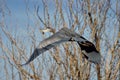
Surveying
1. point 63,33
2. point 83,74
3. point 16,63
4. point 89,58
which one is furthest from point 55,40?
point 16,63

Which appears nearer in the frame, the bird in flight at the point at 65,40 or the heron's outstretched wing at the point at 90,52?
the bird in flight at the point at 65,40

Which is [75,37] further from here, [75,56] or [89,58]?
[75,56]

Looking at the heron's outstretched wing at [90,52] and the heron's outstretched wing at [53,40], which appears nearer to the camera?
the heron's outstretched wing at [53,40]

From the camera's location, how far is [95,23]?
3.67 m

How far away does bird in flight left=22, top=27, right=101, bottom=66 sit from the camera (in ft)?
3.40

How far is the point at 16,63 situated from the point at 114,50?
4.26 feet

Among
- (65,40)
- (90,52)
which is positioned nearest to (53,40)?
(65,40)

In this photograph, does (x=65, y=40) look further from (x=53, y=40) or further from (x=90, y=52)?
(x=90, y=52)

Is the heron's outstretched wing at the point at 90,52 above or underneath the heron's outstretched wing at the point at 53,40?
underneath

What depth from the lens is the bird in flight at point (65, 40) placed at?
1.04m

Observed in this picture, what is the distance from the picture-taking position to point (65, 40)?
1.12m

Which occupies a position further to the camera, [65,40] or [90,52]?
[90,52]

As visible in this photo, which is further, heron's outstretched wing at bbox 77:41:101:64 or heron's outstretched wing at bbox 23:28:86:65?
heron's outstretched wing at bbox 77:41:101:64

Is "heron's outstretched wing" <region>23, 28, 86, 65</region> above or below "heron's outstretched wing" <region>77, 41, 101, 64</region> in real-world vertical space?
above
